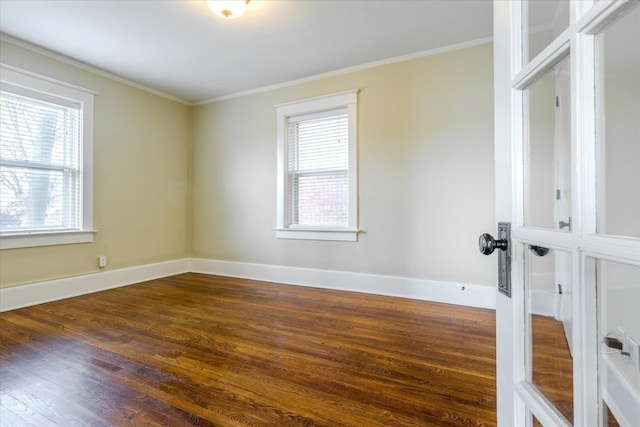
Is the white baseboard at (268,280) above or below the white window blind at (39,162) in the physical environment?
below

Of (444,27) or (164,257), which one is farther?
(164,257)

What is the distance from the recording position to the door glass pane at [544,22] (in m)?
0.56

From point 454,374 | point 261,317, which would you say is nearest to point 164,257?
point 261,317

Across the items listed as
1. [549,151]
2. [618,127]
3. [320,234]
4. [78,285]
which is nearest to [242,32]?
[320,234]

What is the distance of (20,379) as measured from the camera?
1.69 metres

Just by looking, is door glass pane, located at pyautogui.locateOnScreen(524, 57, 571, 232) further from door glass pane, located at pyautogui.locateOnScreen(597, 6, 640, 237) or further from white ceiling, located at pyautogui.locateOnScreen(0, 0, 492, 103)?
white ceiling, located at pyautogui.locateOnScreen(0, 0, 492, 103)

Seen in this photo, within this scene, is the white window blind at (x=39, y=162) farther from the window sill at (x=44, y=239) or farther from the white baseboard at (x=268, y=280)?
the white baseboard at (x=268, y=280)

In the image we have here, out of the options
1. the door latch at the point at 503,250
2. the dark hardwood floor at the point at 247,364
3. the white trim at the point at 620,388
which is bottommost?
the dark hardwood floor at the point at 247,364

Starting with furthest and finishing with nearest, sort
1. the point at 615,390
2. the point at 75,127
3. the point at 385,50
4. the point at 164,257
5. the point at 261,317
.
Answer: the point at 164,257 → the point at 75,127 → the point at 385,50 → the point at 261,317 → the point at 615,390

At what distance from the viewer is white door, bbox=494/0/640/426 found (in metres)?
0.46

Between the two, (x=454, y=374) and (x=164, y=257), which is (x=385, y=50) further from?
(x=164, y=257)

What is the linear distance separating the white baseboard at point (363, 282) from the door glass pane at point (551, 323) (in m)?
2.50

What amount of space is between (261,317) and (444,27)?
10.00 feet

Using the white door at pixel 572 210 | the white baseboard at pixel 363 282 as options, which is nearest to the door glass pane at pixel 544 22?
the white door at pixel 572 210
